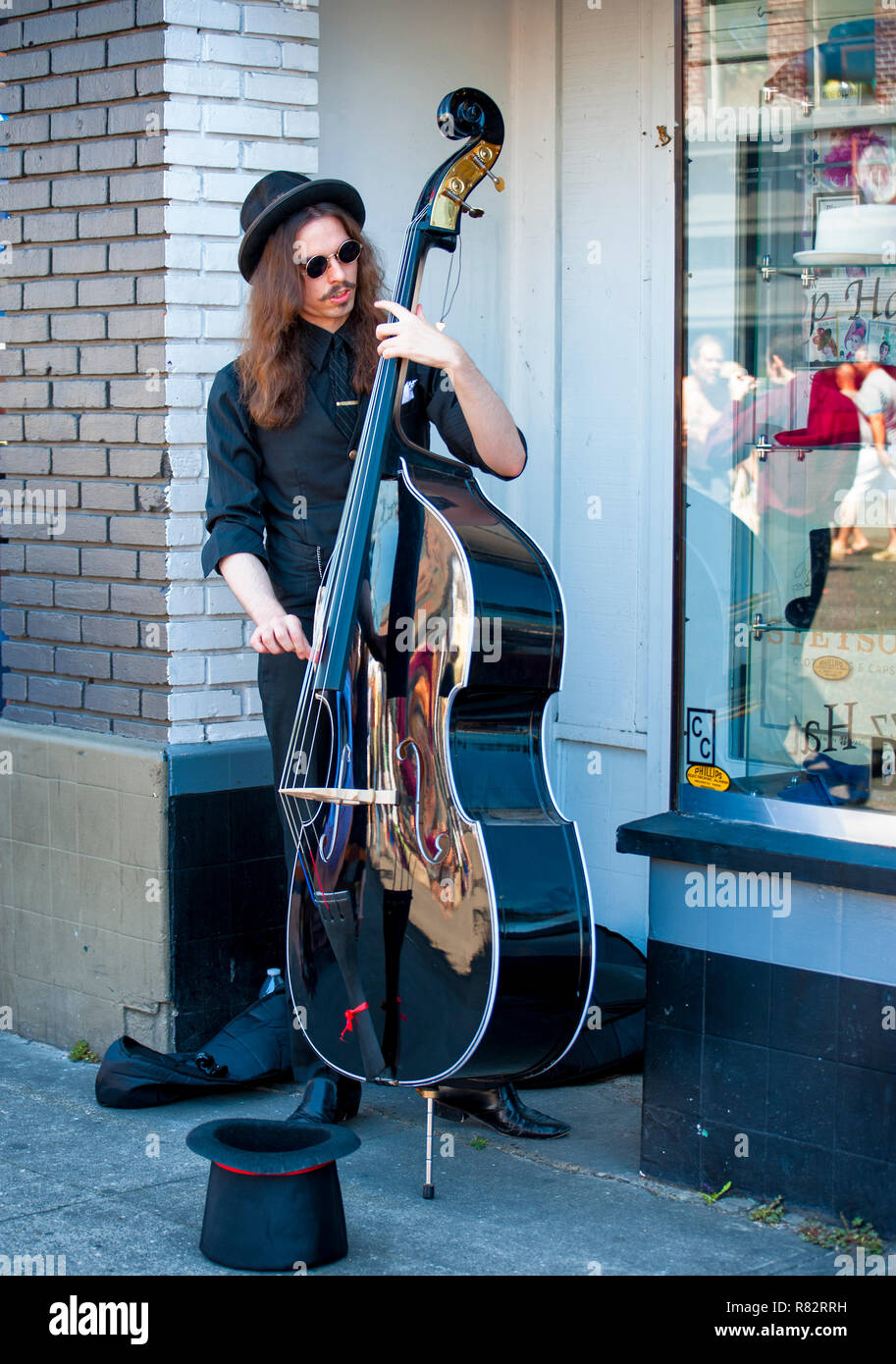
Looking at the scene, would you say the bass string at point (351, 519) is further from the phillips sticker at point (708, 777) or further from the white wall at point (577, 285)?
the white wall at point (577, 285)

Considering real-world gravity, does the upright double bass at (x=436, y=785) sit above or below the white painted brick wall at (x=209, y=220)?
→ below

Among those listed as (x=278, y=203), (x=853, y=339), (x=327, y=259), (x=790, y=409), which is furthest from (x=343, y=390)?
(x=853, y=339)

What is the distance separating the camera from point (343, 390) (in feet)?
12.3

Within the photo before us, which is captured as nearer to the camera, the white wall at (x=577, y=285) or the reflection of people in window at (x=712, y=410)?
the reflection of people in window at (x=712, y=410)

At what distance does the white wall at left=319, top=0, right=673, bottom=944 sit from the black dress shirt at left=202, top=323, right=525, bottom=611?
977 mm

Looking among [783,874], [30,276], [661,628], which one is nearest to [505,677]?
[783,874]

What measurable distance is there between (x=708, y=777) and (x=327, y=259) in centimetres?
140

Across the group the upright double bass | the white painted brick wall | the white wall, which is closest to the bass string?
the upright double bass

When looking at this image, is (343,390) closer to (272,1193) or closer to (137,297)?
(137,297)

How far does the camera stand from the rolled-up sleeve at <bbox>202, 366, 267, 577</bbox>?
3641mm

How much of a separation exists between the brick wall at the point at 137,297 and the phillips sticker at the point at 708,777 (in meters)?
1.34

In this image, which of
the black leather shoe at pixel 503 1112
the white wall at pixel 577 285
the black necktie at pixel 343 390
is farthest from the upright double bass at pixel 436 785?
the white wall at pixel 577 285

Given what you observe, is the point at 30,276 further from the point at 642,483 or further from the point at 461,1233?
the point at 461,1233

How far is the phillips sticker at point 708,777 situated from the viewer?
3.46m
